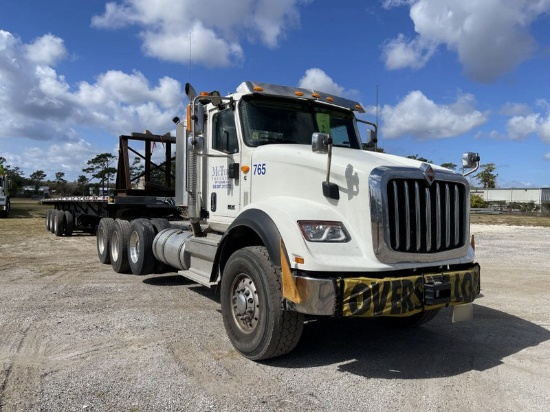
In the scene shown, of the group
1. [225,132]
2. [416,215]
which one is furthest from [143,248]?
[416,215]

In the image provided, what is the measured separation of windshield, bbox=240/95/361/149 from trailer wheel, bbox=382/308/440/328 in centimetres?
227

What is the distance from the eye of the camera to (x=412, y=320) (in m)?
5.37

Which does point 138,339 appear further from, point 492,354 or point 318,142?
point 492,354

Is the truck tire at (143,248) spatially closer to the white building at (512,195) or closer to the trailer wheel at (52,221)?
the trailer wheel at (52,221)

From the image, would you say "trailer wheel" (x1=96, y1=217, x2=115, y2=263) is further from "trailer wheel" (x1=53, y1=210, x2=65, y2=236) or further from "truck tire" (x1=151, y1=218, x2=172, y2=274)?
"trailer wheel" (x1=53, y1=210, x2=65, y2=236)

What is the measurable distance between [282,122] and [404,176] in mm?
1953

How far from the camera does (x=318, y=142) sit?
414cm

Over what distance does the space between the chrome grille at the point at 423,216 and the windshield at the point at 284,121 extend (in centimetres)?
176

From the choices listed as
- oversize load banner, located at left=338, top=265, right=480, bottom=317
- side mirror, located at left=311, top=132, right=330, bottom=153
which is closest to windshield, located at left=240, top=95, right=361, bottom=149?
side mirror, located at left=311, top=132, right=330, bottom=153

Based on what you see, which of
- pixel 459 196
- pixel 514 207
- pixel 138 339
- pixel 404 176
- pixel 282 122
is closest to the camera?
pixel 404 176

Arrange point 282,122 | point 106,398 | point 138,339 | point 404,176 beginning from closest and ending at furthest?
point 106,398 < point 404,176 < point 138,339 < point 282,122

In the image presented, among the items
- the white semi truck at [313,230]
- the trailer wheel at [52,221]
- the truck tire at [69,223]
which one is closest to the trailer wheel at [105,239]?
the white semi truck at [313,230]

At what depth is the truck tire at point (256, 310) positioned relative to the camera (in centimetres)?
401

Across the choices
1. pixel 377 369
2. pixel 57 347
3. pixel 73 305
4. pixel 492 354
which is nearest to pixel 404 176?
pixel 377 369
